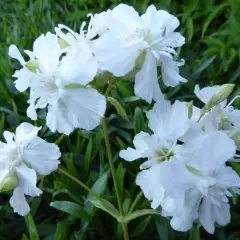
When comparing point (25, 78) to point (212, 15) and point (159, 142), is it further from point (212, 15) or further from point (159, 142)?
point (212, 15)

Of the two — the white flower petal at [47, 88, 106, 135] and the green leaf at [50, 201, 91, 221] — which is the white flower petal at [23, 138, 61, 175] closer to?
the white flower petal at [47, 88, 106, 135]

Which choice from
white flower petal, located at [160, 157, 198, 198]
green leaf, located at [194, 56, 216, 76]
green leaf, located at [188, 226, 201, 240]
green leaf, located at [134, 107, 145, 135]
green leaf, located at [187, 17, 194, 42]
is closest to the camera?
white flower petal, located at [160, 157, 198, 198]

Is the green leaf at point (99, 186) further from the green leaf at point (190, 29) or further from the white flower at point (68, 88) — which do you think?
the green leaf at point (190, 29)

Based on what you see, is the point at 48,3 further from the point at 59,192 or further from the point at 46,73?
the point at 46,73

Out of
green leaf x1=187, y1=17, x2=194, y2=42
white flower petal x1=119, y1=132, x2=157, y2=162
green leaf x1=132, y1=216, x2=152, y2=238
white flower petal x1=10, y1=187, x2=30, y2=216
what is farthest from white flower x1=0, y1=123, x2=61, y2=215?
green leaf x1=187, y1=17, x2=194, y2=42

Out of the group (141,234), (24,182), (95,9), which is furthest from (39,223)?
(95,9)

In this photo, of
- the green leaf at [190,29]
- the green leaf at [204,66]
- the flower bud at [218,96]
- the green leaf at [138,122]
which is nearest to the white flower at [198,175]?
the flower bud at [218,96]
